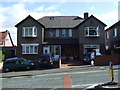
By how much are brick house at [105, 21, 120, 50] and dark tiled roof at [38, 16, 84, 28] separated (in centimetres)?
639

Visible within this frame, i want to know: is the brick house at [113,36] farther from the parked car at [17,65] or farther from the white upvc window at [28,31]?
the parked car at [17,65]

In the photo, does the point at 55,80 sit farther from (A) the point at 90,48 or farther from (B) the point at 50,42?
(A) the point at 90,48

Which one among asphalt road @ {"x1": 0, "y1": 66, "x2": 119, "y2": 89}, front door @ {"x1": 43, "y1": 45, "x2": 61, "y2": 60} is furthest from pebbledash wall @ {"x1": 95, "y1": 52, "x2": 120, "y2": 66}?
front door @ {"x1": 43, "y1": 45, "x2": 61, "y2": 60}

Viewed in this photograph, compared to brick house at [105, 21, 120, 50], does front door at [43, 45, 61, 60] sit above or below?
below

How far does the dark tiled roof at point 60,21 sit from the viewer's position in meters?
38.6

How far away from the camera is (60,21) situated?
132 feet

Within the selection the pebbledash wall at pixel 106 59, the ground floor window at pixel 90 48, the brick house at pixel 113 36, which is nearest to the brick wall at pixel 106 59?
the pebbledash wall at pixel 106 59

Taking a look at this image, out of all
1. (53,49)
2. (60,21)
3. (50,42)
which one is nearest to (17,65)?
(50,42)

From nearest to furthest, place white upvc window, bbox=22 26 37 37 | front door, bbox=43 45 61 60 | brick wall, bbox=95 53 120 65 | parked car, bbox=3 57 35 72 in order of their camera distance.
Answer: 1. parked car, bbox=3 57 35 72
2. brick wall, bbox=95 53 120 65
3. white upvc window, bbox=22 26 37 37
4. front door, bbox=43 45 61 60

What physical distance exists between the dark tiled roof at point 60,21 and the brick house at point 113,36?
21.0 ft

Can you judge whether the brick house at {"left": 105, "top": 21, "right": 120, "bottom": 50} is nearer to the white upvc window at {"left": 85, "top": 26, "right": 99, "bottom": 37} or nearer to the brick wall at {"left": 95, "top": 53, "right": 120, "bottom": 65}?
the white upvc window at {"left": 85, "top": 26, "right": 99, "bottom": 37}

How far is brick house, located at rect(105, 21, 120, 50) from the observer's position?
38906mm

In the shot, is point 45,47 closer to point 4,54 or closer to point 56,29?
point 56,29

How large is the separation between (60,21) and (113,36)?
34.5 ft
